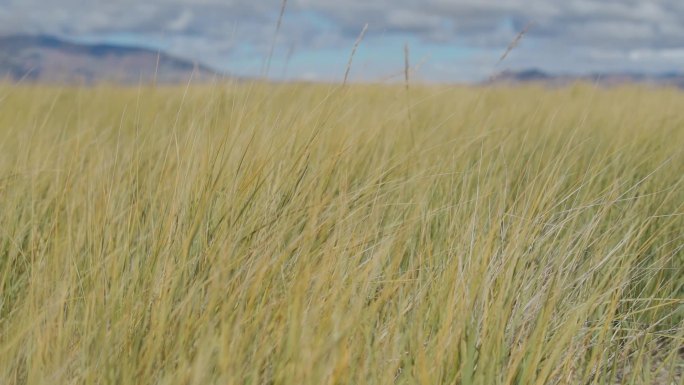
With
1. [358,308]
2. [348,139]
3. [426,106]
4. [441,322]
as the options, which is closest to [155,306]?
[358,308]

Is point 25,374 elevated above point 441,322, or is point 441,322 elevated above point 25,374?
point 441,322

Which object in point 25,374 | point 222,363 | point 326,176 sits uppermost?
point 326,176

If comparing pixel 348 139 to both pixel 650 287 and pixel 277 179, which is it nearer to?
pixel 277 179

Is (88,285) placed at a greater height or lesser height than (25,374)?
greater

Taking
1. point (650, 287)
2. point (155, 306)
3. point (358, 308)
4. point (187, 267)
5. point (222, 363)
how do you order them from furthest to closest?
point (650, 287)
point (187, 267)
point (155, 306)
point (358, 308)
point (222, 363)

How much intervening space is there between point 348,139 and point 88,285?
87 cm

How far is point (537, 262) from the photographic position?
1.87 meters

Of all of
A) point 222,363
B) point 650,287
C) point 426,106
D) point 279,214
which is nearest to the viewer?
point 222,363

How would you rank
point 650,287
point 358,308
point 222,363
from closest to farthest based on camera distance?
point 222,363
point 358,308
point 650,287

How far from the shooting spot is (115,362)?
4.09 feet

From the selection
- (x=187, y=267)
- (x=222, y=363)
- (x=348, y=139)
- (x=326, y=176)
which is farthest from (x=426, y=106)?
(x=222, y=363)

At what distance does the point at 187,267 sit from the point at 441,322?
1.67 ft

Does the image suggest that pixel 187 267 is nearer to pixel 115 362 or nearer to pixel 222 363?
pixel 115 362

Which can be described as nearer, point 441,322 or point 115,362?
point 115,362
